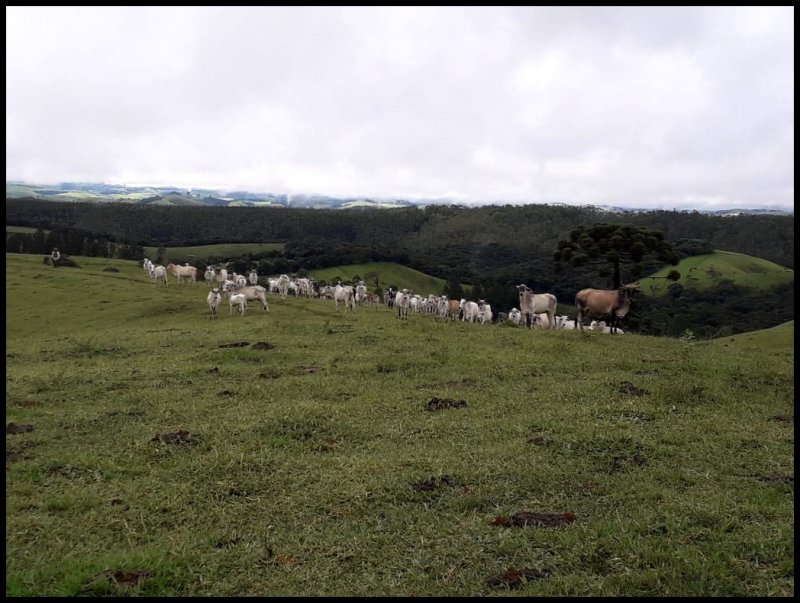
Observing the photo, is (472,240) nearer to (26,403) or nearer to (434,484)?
(26,403)

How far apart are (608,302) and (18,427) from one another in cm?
2213

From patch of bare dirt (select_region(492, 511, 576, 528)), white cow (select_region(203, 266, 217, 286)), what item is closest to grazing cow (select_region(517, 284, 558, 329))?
patch of bare dirt (select_region(492, 511, 576, 528))

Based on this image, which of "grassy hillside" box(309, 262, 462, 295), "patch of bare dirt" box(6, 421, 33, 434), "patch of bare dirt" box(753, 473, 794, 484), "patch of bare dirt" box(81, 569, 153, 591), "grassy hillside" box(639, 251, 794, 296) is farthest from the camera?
"grassy hillside" box(639, 251, 794, 296)

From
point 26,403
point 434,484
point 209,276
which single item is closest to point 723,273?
point 209,276

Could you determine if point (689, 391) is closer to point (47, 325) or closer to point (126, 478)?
point (126, 478)

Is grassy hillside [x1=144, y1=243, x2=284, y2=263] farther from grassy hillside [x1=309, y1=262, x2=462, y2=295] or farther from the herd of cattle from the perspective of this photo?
the herd of cattle

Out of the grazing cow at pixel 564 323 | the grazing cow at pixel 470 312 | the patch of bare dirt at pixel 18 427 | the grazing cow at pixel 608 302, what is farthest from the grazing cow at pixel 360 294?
the patch of bare dirt at pixel 18 427

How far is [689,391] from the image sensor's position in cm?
1283

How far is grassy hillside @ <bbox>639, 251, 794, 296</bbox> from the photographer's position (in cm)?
10231

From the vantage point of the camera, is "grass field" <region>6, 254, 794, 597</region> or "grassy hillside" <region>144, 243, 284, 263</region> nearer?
"grass field" <region>6, 254, 794, 597</region>

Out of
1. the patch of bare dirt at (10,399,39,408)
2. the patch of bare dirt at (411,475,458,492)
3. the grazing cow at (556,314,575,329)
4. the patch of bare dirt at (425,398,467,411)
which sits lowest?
the grazing cow at (556,314,575,329)

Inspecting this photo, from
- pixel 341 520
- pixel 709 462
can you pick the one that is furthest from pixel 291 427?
pixel 709 462

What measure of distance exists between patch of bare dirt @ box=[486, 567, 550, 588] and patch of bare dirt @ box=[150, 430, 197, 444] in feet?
19.2

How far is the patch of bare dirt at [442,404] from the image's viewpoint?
11805mm
